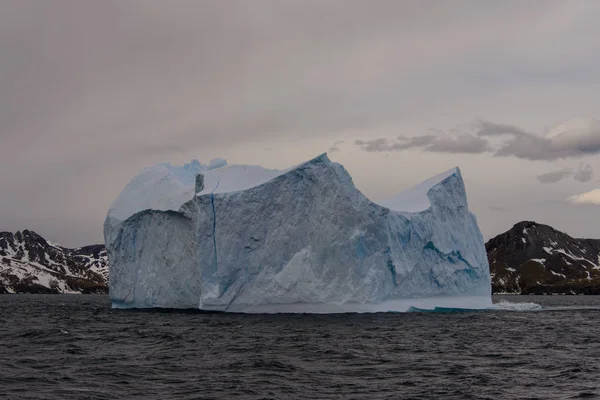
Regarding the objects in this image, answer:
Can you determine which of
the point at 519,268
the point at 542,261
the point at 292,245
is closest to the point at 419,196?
the point at 292,245

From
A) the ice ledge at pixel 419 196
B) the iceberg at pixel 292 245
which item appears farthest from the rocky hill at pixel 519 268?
the iceberg at pixel 292 245

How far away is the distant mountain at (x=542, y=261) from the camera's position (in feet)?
370

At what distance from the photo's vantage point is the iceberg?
101 ft

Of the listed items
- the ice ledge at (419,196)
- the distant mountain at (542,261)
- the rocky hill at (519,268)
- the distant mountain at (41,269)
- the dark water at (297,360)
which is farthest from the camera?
the distant mountain at (41,269)

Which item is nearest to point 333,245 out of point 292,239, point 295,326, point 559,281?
point 292,239

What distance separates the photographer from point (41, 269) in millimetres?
147125

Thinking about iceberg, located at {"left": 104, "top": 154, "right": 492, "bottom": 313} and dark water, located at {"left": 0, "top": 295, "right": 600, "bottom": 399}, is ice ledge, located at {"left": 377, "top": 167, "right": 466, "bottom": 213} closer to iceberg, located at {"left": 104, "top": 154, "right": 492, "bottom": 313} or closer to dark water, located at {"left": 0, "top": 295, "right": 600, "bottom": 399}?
iceberg, located at {"left": 104, "top": 154, "right": 492, "bottom": 313}

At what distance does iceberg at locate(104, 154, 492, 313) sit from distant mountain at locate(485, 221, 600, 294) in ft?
264

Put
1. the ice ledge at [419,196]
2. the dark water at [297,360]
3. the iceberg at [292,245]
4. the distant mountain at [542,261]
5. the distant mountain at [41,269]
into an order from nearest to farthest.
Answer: the dark water at [297,360] → the iceberg at [292,245] → the ice ledge at [419,196] → the distant mountain at [542,261] → the distant mountain at [41,269]

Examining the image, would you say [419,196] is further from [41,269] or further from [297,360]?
[41,269]

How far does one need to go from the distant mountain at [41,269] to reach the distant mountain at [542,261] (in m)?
72.7

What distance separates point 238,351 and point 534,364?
7.41m

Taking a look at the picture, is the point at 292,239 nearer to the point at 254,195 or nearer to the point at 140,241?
the point at 254,195

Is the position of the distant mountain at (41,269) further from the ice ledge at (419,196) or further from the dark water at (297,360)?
the dark water at (297,360)
